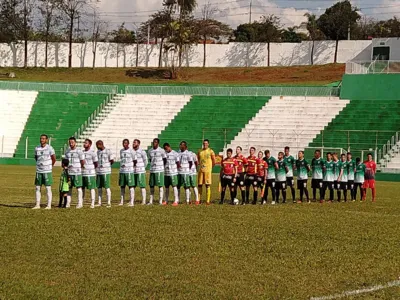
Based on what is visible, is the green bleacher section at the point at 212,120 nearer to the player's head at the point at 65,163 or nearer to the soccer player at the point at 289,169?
the soccer player at the point at 289,169

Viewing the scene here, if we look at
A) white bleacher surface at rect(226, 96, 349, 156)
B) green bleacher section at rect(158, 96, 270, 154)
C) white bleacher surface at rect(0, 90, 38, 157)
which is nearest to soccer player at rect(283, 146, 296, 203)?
white bleacher surface at rect(226, 96, 349, 156)

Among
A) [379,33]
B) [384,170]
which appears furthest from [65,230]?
[379,33]

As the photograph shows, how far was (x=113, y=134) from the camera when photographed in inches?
2212

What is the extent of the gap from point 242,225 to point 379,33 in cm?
9017

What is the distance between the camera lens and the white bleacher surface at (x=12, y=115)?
183 feet

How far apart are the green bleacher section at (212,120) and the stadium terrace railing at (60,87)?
7.35 m

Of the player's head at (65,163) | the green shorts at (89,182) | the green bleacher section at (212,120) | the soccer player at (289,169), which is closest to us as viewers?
the player's head at (65,163)

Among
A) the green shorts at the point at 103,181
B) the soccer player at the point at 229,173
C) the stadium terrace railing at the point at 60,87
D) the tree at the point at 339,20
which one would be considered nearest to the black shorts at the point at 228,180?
the soccer player at the point at 229,173

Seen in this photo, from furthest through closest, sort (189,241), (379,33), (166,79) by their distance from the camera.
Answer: (379,33) → (166,79) → (189,241)

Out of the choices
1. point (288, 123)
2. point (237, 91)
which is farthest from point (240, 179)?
point (237, 91)

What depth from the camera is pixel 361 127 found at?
51375mm

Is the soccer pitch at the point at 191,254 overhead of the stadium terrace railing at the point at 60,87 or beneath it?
beneath

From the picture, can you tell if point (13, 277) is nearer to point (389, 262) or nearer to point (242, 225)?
point (389, 262)

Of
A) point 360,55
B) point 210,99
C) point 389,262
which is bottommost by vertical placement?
point 389,262
